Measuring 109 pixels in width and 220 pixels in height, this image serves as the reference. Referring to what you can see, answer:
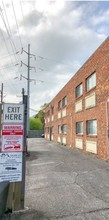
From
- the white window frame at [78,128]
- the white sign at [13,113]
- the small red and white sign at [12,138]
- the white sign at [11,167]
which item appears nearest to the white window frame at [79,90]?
the white window frame at [78,128]

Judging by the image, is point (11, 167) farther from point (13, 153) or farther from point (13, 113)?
point (13, 113)

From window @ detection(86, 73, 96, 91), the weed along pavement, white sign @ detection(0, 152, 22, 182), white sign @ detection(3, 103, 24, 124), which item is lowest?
the weed along pavement

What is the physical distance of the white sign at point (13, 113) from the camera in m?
4.88

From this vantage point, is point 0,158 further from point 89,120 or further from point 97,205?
point 89,120

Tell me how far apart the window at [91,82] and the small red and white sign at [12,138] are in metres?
11.2

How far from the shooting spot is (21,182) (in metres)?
4.92

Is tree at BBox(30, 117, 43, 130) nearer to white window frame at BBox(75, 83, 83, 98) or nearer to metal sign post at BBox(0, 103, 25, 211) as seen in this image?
white window frame at BBox(75, 83, 83, 98)

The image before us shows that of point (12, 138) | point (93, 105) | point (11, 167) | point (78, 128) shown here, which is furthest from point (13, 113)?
point (78, 128)

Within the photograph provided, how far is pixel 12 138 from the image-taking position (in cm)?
484

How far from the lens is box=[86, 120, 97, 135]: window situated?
49.4ft

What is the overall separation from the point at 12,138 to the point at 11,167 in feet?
1.97

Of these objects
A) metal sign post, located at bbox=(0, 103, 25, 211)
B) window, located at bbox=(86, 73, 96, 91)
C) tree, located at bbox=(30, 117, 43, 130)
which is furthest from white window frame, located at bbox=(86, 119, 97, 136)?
tree, located at bbox=(30, 117, 43, 130)

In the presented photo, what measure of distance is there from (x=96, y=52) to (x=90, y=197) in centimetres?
1095

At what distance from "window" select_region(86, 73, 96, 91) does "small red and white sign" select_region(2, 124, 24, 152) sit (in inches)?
441
